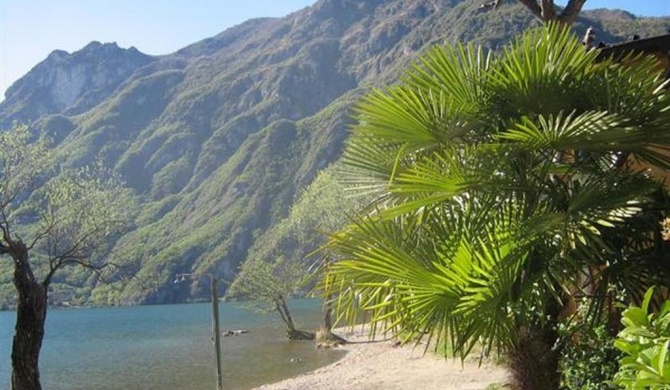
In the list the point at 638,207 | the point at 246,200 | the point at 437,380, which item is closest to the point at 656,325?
the point at 638,207

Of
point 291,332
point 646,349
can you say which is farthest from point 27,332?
point 291,332

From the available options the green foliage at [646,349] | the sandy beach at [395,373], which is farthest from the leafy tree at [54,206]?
the green foliage at [646,349]

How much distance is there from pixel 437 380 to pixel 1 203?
40.4 feet

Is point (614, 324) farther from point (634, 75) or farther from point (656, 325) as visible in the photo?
point (656, 325)

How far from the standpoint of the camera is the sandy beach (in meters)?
17.3

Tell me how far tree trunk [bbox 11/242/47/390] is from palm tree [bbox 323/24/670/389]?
363 inches

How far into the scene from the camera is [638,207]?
5805 millimetres

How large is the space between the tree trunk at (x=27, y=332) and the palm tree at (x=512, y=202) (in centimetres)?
921

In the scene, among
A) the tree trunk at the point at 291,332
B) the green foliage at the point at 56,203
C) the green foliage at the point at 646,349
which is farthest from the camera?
the tree trunk at the point at 291,332

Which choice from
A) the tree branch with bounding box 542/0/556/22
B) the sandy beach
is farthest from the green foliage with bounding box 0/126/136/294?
the tree branch with bounding box 542/0/556/22

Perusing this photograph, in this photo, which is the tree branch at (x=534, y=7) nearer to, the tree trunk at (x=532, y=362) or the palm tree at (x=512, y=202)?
the palm tree at (x=512, y=202)

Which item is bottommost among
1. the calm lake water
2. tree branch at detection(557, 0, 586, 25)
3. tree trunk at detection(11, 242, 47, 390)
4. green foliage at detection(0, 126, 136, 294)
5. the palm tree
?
the calm lake water

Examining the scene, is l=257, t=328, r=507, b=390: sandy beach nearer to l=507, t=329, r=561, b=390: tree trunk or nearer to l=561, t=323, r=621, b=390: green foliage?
l=561, t=323, r=621, b=390: green foliage

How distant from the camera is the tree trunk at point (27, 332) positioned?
13469 mm
